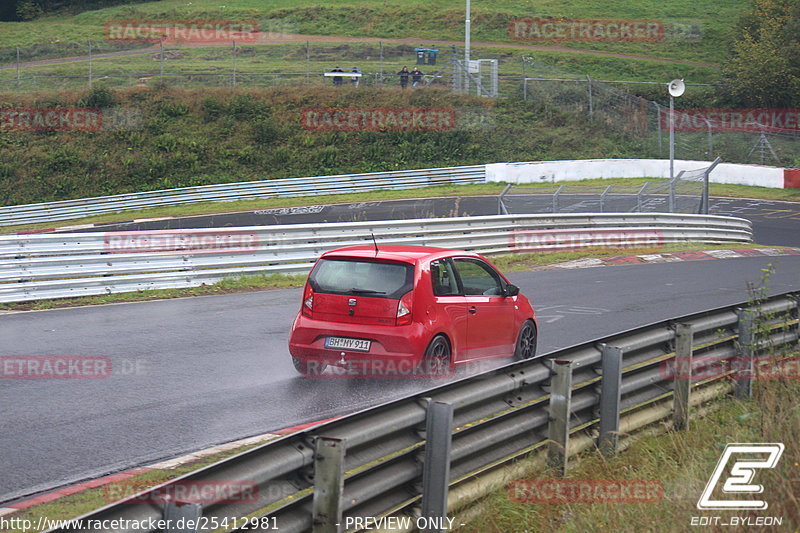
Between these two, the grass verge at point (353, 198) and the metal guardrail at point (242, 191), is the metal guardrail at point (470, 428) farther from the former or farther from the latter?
the metal guardrail at point (242, 191)

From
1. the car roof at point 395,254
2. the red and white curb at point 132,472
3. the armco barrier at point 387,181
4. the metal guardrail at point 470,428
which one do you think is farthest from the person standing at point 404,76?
the red and white curb at point 132,472

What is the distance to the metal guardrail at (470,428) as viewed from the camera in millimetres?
4270

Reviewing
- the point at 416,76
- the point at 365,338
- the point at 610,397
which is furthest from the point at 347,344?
the point at 416,76

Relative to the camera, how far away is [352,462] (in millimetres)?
4793

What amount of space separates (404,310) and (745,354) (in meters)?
3.46

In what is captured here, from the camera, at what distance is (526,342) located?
1158cm

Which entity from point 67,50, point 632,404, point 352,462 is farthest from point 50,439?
point 67,50

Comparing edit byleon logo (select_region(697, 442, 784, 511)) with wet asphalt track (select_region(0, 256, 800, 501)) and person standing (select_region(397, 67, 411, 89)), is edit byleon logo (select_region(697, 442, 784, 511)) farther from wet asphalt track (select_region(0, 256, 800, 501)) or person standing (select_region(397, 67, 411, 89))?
person standing (select_region(397, 67, 411, 89))

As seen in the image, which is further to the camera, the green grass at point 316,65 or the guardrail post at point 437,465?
the green grass at point 316,65

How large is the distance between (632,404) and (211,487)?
4.24 metres

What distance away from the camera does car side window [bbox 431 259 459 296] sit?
33.2ft

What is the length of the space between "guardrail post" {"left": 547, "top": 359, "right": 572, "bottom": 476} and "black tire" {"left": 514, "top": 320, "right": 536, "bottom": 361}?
4788 millimetres

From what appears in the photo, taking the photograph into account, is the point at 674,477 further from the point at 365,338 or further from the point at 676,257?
the point at 676,257

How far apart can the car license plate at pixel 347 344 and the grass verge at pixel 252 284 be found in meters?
7.21
